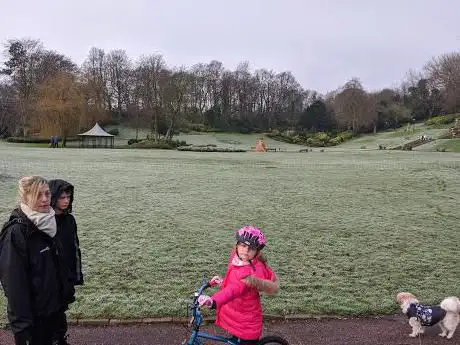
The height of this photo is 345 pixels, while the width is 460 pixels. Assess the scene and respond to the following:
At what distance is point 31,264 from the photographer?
3.73 m

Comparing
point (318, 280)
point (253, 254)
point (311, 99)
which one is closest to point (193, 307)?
point (253, 254)

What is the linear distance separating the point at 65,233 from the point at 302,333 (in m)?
2.93

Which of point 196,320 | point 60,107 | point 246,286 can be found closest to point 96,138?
point 60,107

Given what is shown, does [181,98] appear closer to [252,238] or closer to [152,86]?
[152,86]

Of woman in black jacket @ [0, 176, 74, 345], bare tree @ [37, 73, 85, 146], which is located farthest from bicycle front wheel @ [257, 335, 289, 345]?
bare tree @ [37, 73, 85, 146]

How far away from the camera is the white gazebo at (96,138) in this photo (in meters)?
53.2

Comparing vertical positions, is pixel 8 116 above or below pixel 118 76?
below

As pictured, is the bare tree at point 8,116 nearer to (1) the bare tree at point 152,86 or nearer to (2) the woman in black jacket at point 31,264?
(1) the bare tree at point 152,86

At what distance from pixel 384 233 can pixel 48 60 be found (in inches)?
2844

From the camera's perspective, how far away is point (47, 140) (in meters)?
55.5

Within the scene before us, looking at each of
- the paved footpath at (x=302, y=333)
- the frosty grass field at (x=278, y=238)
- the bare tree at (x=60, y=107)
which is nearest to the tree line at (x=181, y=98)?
the bare tree at (x=60, y=107)

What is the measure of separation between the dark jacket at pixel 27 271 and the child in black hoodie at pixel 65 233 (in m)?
0.31

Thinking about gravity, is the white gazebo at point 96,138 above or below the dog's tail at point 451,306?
above

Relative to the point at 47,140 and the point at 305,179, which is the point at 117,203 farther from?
the point at 47,140
